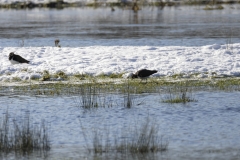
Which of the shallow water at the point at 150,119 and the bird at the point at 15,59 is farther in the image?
the bird at the point at 15,59

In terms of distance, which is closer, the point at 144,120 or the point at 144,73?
the point at 144,120

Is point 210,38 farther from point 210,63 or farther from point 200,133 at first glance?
point 200,133

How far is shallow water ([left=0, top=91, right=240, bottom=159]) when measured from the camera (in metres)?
11.3

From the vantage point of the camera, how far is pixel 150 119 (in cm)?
1370

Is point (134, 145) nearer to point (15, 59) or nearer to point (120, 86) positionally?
point (120, 86)

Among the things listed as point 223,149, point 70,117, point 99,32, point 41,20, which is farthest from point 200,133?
point 41,20

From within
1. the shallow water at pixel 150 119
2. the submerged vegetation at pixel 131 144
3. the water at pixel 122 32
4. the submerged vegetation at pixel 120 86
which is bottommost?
the water at pixel 122 32

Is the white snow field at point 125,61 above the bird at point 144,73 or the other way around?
the other way around

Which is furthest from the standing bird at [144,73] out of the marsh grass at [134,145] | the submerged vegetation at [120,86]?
the marsh grass at [134,145]

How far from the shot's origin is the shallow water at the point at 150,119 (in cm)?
1132

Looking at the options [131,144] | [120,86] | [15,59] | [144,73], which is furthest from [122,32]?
[131,144]

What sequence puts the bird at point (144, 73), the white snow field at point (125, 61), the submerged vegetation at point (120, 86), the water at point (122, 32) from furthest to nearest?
the water at point (122, 32)
the white snow field at point (125, 61)
the bird at point (144, 73)
the submerged vegetation at point (120, 86)

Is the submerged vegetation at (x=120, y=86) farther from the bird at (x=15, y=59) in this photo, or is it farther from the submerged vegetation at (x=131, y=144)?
the submerged vegetation at (x=131, y=144)

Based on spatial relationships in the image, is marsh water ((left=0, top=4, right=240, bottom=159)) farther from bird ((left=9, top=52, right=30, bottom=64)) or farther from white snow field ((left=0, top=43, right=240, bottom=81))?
bird ((left=9, top=52, right=30, bottom=64))
